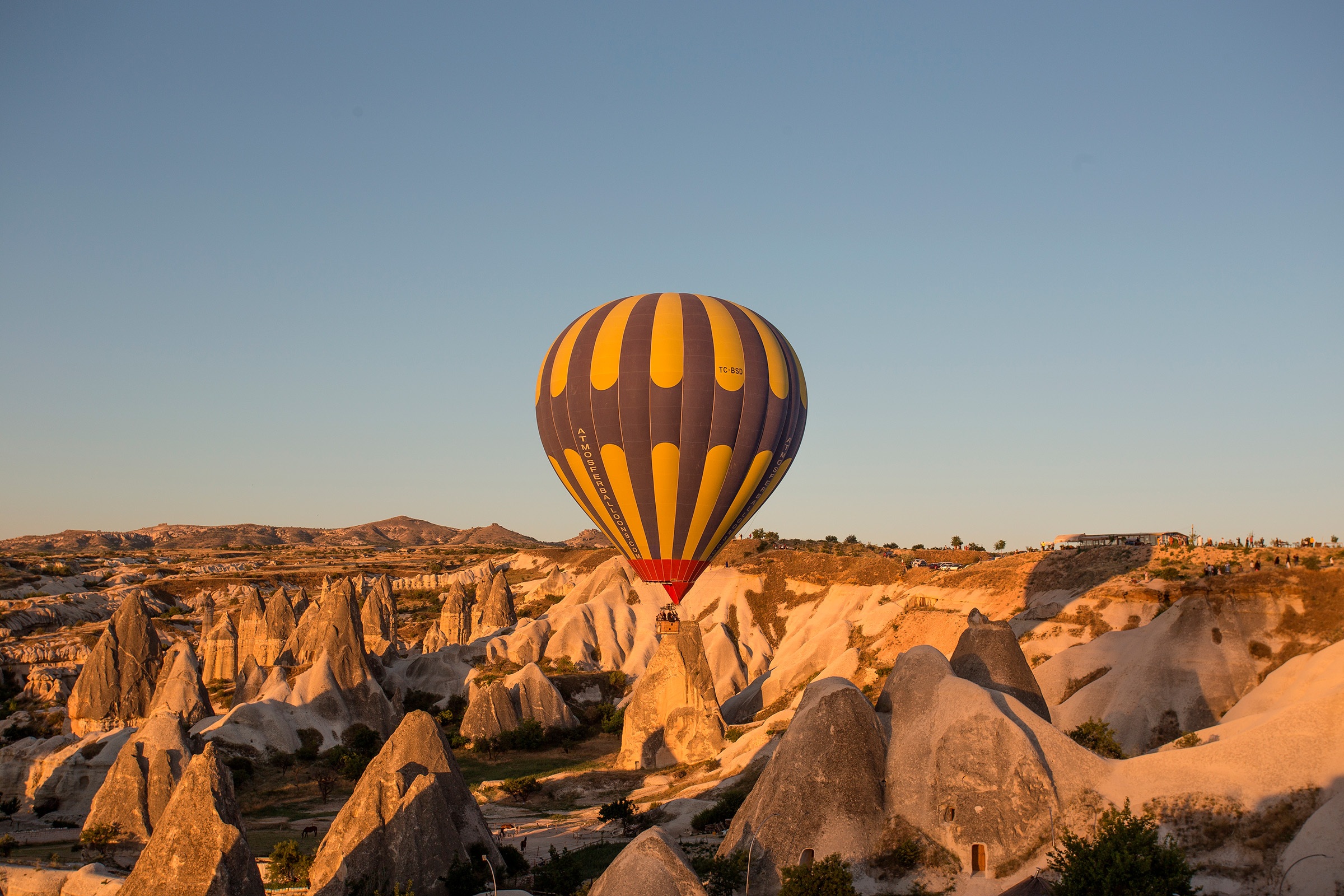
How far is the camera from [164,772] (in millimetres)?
34250

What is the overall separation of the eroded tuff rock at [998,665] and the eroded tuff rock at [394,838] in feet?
48.2

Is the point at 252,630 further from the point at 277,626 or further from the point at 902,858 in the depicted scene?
the point at 902,858

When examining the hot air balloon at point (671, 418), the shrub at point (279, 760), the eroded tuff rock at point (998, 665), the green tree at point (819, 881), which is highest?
the hot air balloon at point (671, 418)

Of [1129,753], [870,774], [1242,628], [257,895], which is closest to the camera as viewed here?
[257,895]

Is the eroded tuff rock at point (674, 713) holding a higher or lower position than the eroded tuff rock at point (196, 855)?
lower

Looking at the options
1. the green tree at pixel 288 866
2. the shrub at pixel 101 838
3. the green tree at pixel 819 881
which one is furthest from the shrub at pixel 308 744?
the green tree at pixel 819 881

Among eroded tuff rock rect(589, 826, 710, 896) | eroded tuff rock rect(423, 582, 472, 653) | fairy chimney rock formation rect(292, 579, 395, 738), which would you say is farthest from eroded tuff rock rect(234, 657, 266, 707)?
eroded tuff rock rect(589, 826, 710, 896)

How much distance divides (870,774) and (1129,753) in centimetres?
1451

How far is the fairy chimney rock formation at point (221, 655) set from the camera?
7006 cm

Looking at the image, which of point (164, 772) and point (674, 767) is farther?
point (674, 767)

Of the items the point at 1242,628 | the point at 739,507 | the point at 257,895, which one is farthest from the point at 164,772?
the point at 1242,628

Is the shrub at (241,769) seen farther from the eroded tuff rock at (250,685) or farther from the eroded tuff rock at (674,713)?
the eroded tuff rock at (674,713)

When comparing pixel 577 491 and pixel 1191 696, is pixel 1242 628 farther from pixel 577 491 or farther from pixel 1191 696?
pixel 577 491

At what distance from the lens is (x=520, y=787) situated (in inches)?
1686
